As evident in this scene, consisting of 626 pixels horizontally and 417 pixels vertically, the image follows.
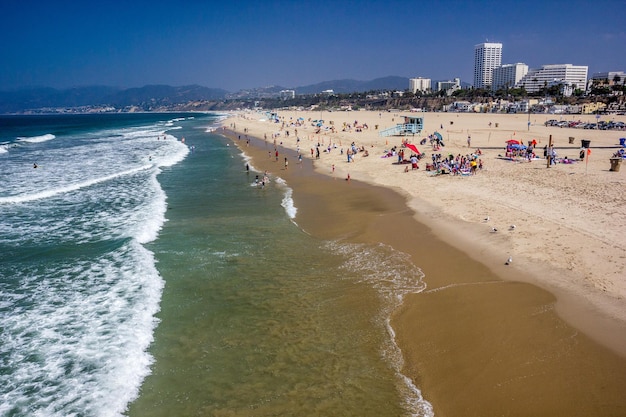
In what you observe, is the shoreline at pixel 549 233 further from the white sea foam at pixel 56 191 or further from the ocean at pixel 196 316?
the white sea foam at pixel 56 191

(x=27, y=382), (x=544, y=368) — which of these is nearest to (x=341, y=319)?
(x=544, y=368)

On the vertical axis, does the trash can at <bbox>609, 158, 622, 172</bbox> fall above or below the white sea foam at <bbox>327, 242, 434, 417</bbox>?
above

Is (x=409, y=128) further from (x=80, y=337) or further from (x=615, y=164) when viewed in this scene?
(x=80, y=337)

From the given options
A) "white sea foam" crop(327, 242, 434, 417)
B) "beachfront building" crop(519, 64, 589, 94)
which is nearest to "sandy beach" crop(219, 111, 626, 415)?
"white sea foam" crop(327, 242, 434, 417)

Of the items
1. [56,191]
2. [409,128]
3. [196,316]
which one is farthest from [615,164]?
[56,191]

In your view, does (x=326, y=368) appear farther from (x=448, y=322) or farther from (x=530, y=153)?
(x=530, y=153)

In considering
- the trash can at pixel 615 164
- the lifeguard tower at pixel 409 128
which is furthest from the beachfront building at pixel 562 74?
the trash can at pixel 615 164

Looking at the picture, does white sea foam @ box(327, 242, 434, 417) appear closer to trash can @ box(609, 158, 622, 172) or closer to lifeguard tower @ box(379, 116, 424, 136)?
trash can @ box(609, 158, 622, 172)
